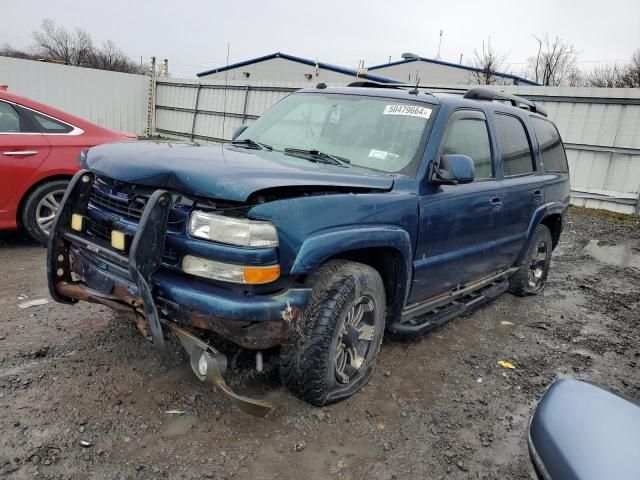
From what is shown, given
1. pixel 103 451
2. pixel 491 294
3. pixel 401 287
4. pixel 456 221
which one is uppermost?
pixel 456 221

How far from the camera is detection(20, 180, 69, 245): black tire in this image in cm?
532

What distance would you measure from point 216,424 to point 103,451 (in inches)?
22.4

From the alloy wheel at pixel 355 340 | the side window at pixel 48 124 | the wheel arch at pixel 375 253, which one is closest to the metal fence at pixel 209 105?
the side window at pixel 48 124

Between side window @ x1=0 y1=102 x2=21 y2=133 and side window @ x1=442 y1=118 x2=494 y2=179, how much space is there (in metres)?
4.38

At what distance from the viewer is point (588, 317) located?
514cm

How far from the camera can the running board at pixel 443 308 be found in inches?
141

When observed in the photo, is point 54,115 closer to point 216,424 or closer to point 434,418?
point 216,424

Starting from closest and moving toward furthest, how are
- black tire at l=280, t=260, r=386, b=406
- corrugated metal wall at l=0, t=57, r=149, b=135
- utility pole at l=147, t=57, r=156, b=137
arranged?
black tire at l=280, t=260, r=386, b=406, corrugated metal wall at l=0, t=57, r=149, b=135, utility pole at l=147, t=57, r=156, b=137

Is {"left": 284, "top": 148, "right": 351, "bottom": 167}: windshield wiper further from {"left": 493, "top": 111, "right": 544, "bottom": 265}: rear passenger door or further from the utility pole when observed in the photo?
the utility pole

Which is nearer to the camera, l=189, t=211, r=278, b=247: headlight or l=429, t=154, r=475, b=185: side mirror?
l=189, t=211, r=278, b=247: headlight

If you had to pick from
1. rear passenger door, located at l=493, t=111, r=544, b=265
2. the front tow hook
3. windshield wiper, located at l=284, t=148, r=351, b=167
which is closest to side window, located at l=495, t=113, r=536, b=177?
rear passenger door, located at l=493, t=111, r=544, b=265

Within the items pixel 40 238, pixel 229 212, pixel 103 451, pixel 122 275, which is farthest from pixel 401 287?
pixel 40 238

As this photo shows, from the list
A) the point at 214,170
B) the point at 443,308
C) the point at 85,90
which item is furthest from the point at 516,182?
the point at 85,90

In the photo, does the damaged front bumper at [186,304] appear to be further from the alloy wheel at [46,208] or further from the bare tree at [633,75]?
the bare tree at [633,75]
